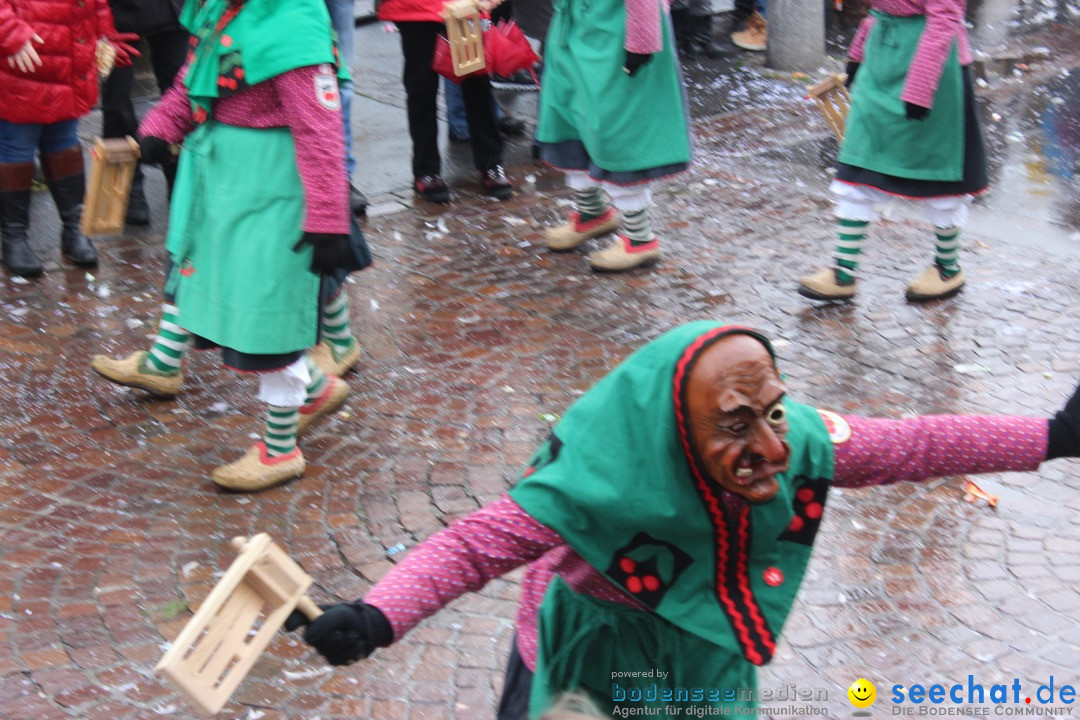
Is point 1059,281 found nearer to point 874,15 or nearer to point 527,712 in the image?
point 874,15

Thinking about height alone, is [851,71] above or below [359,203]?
above

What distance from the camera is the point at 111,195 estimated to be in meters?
5.22

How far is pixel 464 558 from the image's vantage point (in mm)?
2402

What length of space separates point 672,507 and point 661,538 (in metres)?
0.10

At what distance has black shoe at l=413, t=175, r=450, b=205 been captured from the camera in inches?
297

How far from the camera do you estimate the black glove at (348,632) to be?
7.34 ft

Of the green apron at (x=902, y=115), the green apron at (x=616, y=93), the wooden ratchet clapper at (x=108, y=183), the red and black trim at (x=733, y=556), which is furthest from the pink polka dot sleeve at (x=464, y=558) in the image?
the green apron at (x=616, y=93)

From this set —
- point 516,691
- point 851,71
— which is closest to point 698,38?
point 851,71

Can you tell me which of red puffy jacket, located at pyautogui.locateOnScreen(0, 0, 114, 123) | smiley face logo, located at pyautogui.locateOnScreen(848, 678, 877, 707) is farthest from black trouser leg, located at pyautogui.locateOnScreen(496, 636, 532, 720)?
red puffy jacket, located at pyautogui.locateOnScreen(0, 0, 114, 123)

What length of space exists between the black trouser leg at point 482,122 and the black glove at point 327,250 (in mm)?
3544

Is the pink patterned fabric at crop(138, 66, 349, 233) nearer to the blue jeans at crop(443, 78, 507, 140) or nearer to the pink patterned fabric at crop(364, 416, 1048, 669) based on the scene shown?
the pink patterned fabric at crop(364, 416, 1048, 669)

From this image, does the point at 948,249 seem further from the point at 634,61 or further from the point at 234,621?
the point at 234,621

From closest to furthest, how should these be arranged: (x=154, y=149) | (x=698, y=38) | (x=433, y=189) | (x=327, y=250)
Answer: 1. (x=327, y=250)
2. (x=154, y=149)
3. (x=433, y=189)
4. (x=698, y=38)

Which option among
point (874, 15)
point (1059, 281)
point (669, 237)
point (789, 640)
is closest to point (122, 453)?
point (789, 640)
